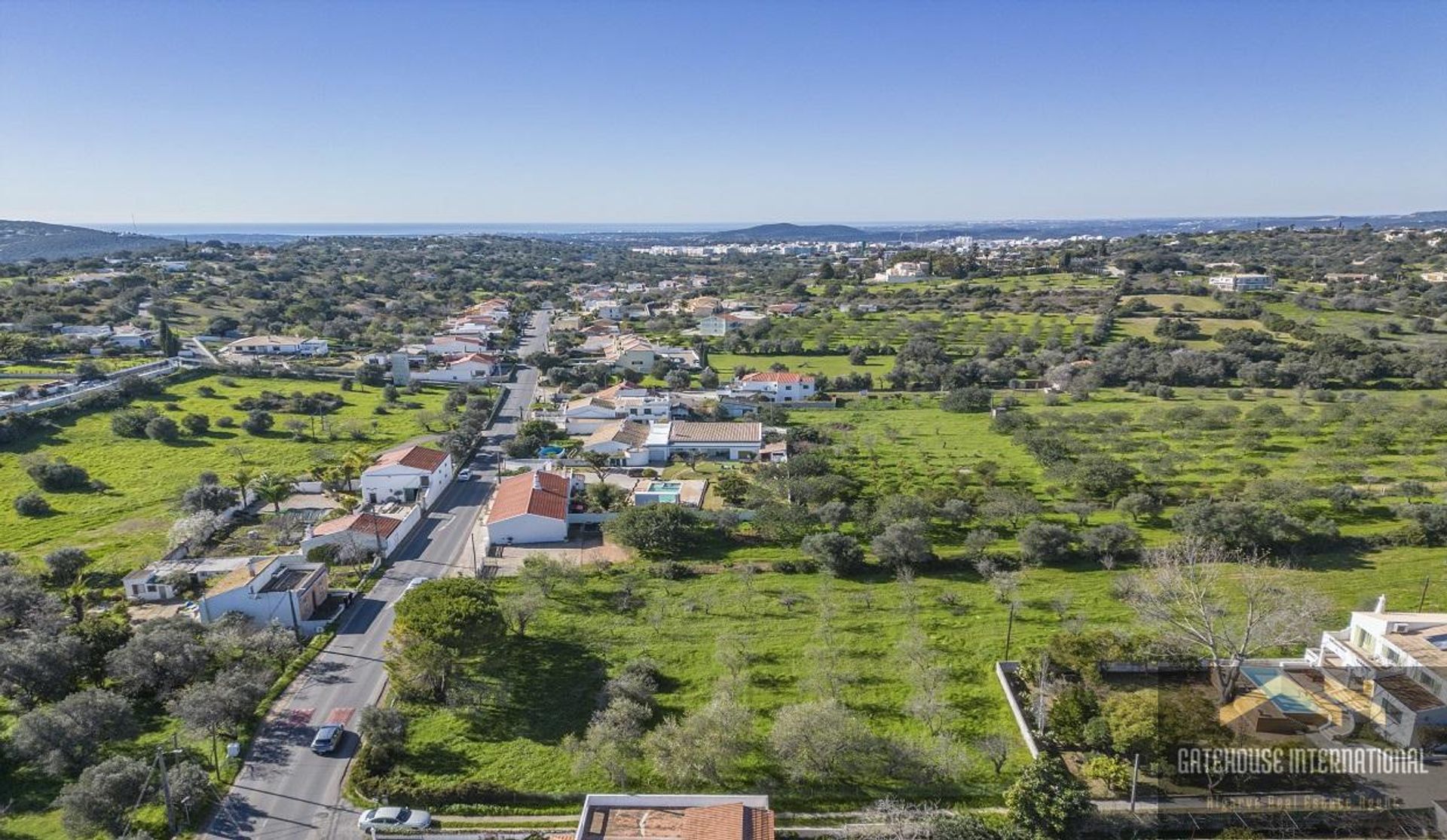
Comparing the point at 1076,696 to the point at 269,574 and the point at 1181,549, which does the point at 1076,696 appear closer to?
the point at 1181,549

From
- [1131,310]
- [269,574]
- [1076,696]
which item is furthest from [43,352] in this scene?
[1131,310]

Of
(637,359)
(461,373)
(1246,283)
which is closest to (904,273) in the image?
(1246,283)

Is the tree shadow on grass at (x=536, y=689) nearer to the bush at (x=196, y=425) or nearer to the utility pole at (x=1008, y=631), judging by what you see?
the utility pole at (x=1008, y=631)

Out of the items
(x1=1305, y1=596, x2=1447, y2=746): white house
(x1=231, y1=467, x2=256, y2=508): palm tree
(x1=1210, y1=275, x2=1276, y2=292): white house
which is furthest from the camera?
(x1=1210, y1=275, x2=1276, y2=292): white house

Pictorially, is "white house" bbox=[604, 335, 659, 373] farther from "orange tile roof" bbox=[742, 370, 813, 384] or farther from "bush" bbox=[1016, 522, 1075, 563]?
"bush" bbox=[1016, 522, 1075, 563]

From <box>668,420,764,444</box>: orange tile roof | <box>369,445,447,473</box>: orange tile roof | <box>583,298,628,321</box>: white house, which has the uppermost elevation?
<box>583,298,628,321</box>: white house

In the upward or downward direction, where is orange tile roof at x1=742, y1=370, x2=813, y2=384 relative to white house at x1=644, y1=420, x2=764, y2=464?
upward

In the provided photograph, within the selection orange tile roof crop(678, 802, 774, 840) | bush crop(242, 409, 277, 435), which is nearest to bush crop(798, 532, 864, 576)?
orange tile roof crop(678, 802, 774, 840)

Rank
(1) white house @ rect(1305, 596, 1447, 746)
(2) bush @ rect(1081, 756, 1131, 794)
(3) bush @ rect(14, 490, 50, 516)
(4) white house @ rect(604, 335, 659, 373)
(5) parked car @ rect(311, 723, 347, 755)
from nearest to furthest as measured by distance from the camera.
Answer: (2) bush @ rect(1081, 756, 1131, 794) → (1) white house @ rect(1305, 596, 1447, 746) → (5) parked car @ rect(311, 723, 347, 755) → (3) bush @ rect(14, 490, 50, 516) → (4) white house @ rect(604, 335, 659, 373)
